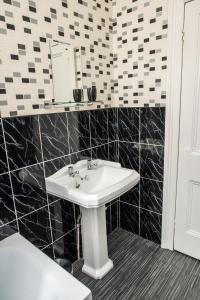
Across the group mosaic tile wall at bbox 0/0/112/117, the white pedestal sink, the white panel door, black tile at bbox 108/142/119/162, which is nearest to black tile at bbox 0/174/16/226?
the white pedestal sink

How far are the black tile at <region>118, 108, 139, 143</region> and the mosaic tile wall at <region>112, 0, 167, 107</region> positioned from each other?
7 cm

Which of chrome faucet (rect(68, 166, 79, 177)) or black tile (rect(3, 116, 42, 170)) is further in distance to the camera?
chrome faucet (rect(68, 166, 79, 177))

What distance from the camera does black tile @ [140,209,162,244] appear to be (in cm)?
207

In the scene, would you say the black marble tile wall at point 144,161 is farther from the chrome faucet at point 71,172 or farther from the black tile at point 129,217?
the chrome faucet at point 71,172

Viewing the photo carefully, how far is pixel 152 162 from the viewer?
1.98 meters

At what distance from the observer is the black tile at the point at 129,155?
82.4 inches

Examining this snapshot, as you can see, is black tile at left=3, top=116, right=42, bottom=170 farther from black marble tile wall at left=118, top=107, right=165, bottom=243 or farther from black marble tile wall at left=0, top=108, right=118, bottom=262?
black marble tile wall at left=118, top=107, right=165, bottom=243

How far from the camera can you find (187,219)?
1.90 meters

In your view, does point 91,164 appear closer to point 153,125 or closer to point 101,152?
point 101,152

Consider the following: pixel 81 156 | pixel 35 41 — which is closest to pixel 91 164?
pixel 81 156

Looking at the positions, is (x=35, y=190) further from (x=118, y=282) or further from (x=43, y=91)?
(x=118, y=282)

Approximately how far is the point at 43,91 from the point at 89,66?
1.79ft

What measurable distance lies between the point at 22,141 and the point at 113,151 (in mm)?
1072

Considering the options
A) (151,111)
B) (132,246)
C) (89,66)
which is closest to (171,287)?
(132,246)
